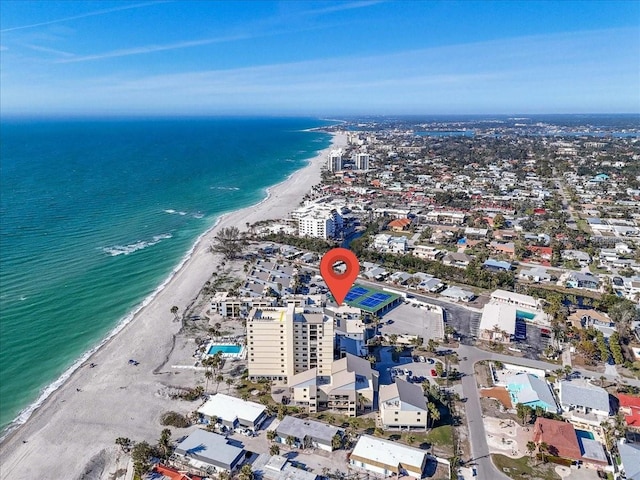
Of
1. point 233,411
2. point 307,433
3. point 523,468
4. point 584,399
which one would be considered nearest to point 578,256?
point 584,399

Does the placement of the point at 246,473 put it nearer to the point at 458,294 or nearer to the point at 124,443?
the point at 124,443

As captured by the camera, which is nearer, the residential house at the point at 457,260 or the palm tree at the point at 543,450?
the palm tree at the point at 543,450

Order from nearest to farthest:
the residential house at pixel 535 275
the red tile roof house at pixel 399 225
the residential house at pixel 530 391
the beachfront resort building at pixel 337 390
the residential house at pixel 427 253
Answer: the beachfront resort building at pixel 337 390 → the residential house at pixel 530 391 → the residential house at pixel 535 275 → the residential house at pixel 427 253 → the red tile roof house at pixel 399 225

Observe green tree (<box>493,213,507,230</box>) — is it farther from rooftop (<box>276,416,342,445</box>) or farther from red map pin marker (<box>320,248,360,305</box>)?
rooftop (<box>276,416,342,445</box>)

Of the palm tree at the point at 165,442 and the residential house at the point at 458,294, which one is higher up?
the residential house at the point at 458,294

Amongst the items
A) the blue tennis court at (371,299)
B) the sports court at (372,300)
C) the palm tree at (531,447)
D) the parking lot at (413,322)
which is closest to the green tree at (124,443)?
the parking lot at (413,322)

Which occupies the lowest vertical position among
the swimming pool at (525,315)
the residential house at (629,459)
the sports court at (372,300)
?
the swimming pool at (525,315)

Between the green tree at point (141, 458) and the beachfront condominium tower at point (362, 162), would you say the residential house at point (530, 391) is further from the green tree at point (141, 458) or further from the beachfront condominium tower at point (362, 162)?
the beachfront condominium tower at point (362, 162)
